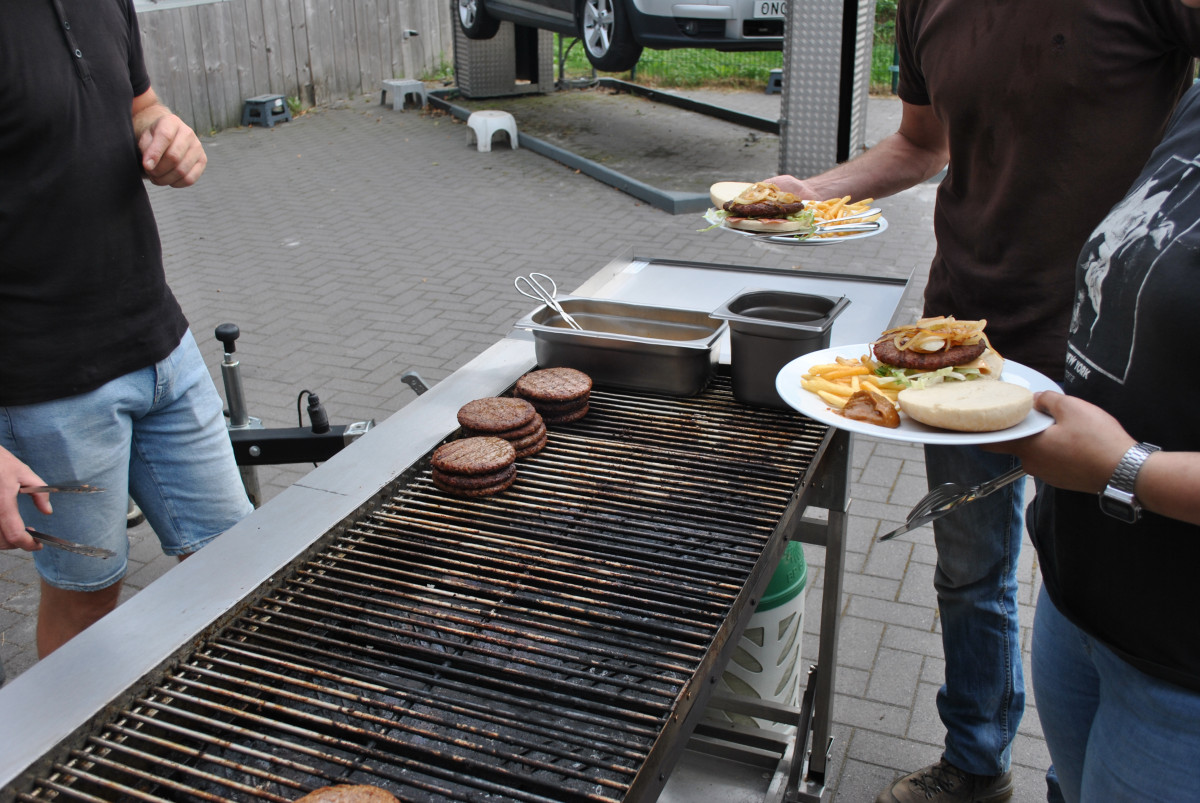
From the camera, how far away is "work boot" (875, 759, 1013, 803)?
273 centimetres

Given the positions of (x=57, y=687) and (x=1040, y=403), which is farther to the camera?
(x=1040, y=403)

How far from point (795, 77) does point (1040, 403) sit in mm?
7220

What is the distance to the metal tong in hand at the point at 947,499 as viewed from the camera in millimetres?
1741

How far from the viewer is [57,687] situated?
5.22 feet

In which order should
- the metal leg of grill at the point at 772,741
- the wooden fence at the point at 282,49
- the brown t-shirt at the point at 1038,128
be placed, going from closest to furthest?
the brown t-shirt at the point at 1038,128, the metal leg of grill at the point at 772,741, the wooden fence at the point at 282,49

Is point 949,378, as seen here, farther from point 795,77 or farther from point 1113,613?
point 795,77

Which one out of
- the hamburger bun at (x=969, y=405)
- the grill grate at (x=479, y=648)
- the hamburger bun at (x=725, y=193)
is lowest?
the grill grate at (x=479, y=648)

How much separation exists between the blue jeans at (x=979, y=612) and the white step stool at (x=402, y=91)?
38.7ft

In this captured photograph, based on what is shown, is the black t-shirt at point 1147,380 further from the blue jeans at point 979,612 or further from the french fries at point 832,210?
the french fries at point 832,210

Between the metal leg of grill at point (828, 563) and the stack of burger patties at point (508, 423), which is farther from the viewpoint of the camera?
the metal leg of grill at point (828, 563)

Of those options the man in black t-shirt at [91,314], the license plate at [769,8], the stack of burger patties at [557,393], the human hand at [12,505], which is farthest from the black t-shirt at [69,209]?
the license plate at [769,8]

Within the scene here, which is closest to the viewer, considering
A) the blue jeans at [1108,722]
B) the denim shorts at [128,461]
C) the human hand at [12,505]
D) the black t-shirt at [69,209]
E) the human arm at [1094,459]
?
the human arm at [1094,459]

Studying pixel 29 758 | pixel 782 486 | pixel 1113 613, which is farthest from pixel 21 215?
pixel 1113 613

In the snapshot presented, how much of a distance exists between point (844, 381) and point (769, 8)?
7.93 meters
